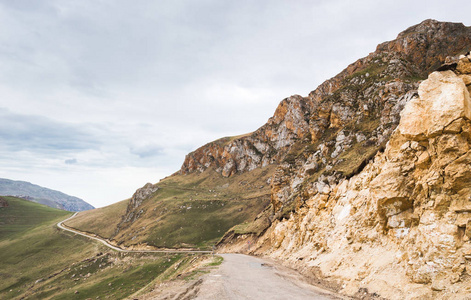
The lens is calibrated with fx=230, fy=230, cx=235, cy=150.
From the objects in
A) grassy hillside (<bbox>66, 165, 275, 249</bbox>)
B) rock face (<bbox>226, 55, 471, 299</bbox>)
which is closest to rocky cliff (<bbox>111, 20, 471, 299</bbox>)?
rock face (<bbox>226, 55, 471, 299</bbox>)

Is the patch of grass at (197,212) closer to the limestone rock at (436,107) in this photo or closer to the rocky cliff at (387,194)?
the rocky cliff at (387,194)

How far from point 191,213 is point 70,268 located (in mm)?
53372

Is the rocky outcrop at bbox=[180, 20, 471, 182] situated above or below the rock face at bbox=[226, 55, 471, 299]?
above

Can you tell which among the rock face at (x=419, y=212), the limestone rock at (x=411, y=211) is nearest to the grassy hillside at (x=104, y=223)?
the limestone rock at (x=411, y=211)

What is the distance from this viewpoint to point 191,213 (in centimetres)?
12125

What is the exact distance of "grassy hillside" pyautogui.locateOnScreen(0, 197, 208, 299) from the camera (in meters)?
61.8

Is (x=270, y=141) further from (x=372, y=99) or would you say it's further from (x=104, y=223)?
(x=104, y=223)

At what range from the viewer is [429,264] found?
→ 13.1 metres

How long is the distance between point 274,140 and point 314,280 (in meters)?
154

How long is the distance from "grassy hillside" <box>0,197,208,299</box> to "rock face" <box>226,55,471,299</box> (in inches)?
1894

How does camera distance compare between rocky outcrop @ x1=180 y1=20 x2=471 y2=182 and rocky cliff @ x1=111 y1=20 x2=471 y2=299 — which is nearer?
rocky cliff @ x1=111 y1=20 x2=471 y2=299

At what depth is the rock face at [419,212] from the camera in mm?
12695

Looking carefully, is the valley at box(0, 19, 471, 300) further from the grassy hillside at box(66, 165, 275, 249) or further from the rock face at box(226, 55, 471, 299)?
the grassy hillside at box(66, 165, 275, 249)

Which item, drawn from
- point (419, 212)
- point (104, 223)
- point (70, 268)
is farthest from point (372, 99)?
point (104, 223)
